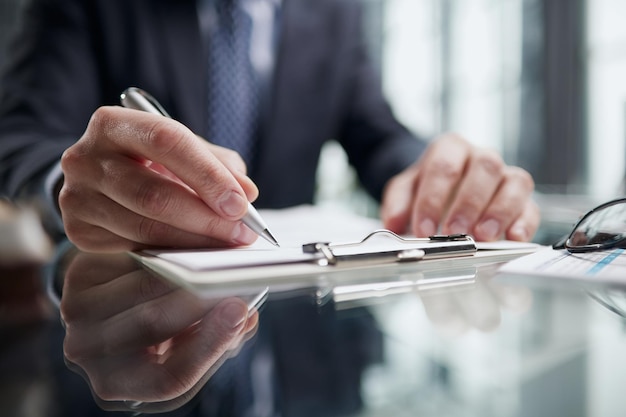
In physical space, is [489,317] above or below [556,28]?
below

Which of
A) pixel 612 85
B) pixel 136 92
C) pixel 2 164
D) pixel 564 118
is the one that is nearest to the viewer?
pixel 136 92

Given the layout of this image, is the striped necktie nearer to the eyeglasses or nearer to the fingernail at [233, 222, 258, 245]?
the fingernail at [233, 222, 258, 245]

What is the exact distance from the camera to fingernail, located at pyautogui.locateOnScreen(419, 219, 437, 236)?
43 cm

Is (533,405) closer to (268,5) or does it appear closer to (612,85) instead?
(268,5)

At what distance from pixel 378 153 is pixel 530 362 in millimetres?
872

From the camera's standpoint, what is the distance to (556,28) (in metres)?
2.40

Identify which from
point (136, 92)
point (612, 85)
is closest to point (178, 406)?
point (136, 92)

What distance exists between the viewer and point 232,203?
12.9 inches

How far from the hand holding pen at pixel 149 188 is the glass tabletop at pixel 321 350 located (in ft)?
0.31

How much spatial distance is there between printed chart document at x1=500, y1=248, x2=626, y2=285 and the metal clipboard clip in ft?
0.14

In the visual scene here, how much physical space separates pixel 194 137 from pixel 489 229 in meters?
0.27

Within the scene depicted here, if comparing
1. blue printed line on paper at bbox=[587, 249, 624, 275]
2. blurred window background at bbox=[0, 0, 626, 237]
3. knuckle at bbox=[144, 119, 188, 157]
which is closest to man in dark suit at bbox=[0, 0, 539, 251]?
knuckle at bbox=[144, 119, 188, 157]

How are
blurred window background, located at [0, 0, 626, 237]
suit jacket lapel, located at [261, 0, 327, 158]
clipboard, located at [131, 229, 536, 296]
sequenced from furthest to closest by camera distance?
blurred window background, located at [0, 0, 626, 237]
suit jacket lapel, located at [261, 0, 327, 158]
clipboard, located at [131, 229, 536, 296]

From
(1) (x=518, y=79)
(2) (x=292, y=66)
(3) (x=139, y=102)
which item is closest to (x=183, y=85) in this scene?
(2) (x=292, y=66)
